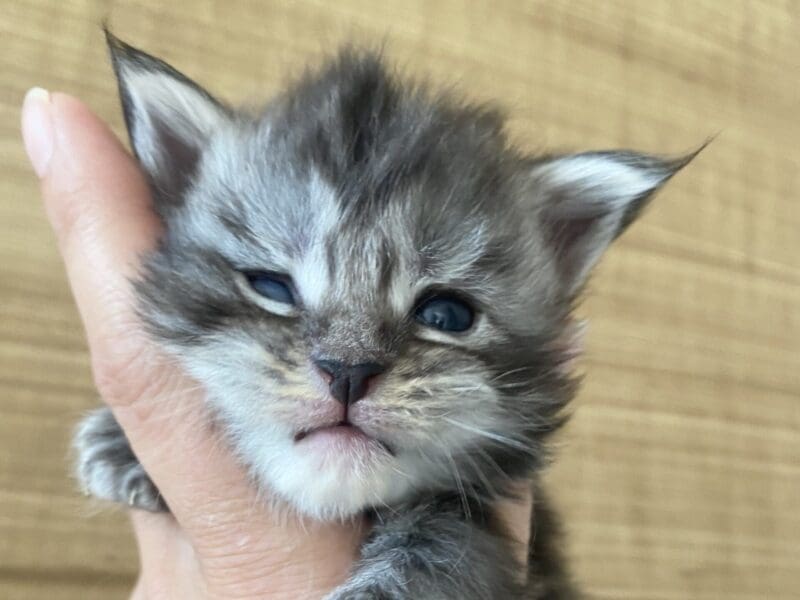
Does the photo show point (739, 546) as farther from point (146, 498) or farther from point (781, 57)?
point (146, 498)

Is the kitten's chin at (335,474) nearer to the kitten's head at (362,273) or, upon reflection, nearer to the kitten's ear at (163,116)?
the kitten's head at (362,273)

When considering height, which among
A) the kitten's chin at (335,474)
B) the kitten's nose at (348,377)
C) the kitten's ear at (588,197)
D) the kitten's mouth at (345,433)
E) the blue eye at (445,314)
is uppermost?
the kitten's ear at (588,197)

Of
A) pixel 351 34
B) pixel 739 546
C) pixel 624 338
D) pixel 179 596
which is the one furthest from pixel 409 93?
pixel 739 546

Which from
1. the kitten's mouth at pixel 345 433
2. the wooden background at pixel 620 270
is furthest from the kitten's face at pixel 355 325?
the wooden background at pixel 620 270

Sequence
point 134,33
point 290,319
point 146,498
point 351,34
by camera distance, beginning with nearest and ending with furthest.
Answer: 1. point 290,319
2. point 146,498
3. point 134,33
4. point 351,34

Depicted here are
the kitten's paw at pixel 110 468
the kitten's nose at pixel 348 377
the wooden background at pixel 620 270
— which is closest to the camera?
the kitten's nose at pixel 348 377

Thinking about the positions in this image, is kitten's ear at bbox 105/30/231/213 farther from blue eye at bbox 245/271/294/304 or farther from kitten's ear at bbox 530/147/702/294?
kitten's ear at bbox 530/147/702/294

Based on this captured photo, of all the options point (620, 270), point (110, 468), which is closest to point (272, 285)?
point (110, 468)
